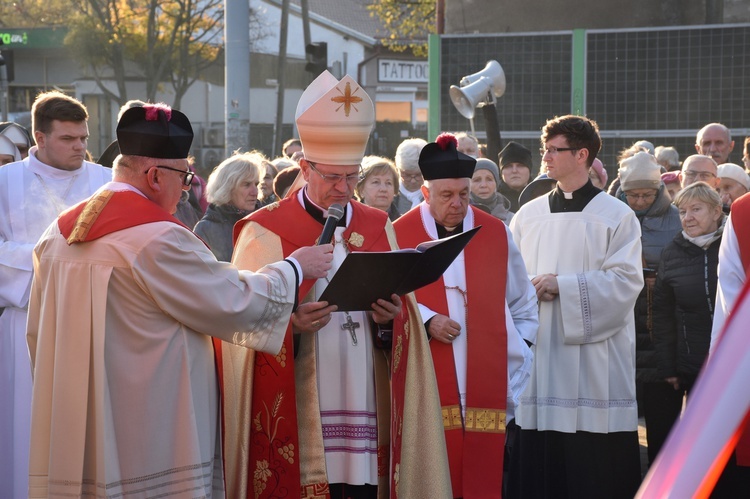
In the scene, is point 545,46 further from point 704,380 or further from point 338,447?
point 704,380

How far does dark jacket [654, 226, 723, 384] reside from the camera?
6996 millimetres

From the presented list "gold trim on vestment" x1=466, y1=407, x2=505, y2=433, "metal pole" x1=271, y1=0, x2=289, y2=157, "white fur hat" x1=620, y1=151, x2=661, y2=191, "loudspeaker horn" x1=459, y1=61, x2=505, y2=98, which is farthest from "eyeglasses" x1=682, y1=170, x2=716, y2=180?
"metal pole" x1=271, y1=0, x2=289, y2=157

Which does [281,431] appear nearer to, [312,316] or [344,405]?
[344,405]

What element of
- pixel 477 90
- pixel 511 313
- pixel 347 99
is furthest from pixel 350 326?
pixel 477 90

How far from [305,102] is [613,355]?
8.85 ft

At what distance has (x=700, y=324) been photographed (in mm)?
7008

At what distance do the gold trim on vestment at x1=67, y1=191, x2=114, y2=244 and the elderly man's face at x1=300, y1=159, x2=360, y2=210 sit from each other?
3.21 feet

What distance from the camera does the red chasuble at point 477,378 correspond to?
5305 mm

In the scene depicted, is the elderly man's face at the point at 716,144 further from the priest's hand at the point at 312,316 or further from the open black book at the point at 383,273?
the priest's hand at the point at 312,316

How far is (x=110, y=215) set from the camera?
3713mm

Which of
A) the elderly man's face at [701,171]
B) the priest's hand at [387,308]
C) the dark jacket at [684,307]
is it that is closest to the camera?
the priest's hand at [387,308]

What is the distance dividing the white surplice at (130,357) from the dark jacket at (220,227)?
10.9 feet

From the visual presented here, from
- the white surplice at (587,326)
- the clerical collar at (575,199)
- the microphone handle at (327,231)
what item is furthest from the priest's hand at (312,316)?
the clerical collar at (575,199)

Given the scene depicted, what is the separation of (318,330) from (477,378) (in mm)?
1332
